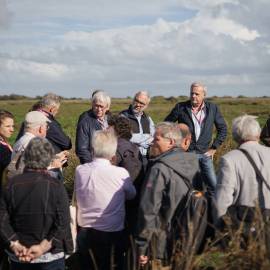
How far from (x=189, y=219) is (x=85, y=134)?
114 inches

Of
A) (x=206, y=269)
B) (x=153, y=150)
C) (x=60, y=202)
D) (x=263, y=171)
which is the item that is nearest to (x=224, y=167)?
(x=263, y=171)

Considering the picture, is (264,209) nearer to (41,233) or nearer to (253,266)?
(253,266)

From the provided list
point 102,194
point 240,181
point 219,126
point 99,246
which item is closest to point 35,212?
point 102,194

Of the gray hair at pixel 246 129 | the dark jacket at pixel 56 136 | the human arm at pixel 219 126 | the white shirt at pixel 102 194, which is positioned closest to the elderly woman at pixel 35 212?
the white shirt at pixel 102 194

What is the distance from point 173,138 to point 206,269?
4.58 ft

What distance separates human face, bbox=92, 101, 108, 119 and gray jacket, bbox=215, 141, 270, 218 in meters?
2.79

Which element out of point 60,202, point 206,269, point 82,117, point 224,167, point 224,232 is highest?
point 82,117

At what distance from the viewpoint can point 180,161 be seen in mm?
5348

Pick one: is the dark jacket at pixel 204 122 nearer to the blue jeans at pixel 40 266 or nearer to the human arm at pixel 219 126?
the human arm at pixel 219 126

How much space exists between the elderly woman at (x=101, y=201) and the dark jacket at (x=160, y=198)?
44 cm

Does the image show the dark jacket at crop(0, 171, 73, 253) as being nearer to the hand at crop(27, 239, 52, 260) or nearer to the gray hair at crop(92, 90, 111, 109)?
the hand at crop(27, 239, 52, 260)

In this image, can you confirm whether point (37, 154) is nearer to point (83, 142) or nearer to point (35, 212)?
point (35, 212)

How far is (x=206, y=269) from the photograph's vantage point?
5520 mm

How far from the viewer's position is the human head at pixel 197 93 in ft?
27.0
